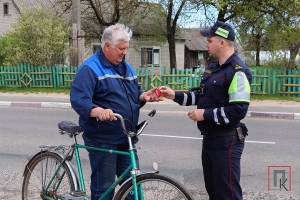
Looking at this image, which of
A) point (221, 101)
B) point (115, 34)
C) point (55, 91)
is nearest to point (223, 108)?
point (221, 101)

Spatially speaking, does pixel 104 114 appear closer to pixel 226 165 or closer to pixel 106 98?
pixel 106 98

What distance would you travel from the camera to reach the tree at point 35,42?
18.7 metres

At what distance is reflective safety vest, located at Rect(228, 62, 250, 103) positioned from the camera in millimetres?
2830

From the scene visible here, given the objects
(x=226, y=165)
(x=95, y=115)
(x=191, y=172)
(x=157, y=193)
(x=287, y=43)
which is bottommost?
(x=191, y=172)

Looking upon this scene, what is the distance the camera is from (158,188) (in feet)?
9.39

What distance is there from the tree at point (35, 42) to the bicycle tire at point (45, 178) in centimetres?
1564

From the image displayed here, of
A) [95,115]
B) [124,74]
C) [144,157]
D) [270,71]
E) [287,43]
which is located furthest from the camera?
[287,43]

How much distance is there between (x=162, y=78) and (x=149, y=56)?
1530 centimetres

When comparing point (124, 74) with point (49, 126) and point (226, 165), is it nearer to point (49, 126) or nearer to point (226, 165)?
point (226, 165)

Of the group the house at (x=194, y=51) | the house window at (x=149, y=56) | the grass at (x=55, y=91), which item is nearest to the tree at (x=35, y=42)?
the grass at (x=55, y=91)

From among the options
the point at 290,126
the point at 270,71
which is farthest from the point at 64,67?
the point at 290,126

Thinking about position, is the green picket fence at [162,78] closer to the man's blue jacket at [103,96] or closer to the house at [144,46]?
the house at [144,46]

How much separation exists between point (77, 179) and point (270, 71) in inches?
521

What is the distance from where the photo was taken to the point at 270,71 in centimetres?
1529
